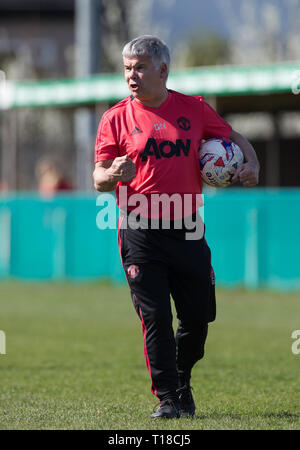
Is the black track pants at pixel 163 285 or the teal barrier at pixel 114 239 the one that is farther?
the teal barrier at pixel 114 239

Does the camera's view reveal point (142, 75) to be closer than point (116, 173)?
No

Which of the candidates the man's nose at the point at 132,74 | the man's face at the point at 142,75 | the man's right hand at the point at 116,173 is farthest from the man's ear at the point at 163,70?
the man's right hand at the point at 116,173

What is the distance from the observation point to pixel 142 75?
5.43 m

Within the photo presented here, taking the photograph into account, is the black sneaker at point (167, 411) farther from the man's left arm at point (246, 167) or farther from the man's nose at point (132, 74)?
the man's nose at point (132, 74)

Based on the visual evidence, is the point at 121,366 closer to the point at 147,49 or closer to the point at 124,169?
the point at 124,169

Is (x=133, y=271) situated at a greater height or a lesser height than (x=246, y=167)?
lesser

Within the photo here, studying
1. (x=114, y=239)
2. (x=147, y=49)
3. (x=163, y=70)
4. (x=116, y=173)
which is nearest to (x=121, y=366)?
(x=116, y=173)

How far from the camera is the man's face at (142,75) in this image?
17.8 ft

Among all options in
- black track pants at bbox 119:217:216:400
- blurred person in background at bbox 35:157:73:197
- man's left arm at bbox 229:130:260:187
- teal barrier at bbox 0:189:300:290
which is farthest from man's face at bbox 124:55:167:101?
blurred person in background at bbox 35:157:73:197

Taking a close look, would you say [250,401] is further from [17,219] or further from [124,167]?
[17,219]

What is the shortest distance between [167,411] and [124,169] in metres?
1.49

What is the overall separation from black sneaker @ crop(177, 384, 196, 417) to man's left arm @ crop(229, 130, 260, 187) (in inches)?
54.1

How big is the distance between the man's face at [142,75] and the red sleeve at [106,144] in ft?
0.85
